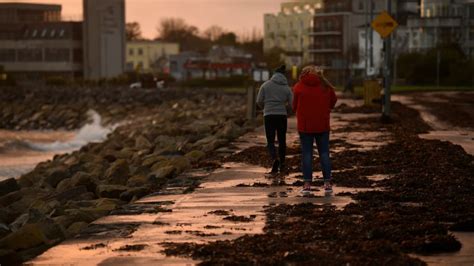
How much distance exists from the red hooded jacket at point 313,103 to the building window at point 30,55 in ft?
409

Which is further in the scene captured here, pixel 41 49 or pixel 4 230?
pixel 41 49

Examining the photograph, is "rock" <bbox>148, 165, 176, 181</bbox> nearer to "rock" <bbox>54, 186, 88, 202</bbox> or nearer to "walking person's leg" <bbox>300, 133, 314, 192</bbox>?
"rock" <bbox>54, 186, 88, 202</bbox>

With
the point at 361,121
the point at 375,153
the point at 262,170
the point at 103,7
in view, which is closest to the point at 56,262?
the point at 262,170

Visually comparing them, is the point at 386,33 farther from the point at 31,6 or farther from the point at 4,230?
the point at 31,6

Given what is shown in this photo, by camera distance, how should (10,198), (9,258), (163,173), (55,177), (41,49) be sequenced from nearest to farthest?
1. (9,258)
2. (10,198)
3. (163,173)
4. (55,177)
5. (41,49)

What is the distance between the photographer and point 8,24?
5620 inches

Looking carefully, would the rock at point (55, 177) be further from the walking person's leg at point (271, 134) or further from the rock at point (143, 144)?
the rock at point (143, 144)

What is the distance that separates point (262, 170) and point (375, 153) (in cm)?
313

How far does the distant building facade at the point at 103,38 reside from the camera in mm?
129125

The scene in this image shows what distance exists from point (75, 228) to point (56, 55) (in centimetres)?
12351

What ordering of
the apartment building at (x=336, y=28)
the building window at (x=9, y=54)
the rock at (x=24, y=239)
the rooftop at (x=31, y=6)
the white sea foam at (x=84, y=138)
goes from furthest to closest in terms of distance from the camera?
the rooftop at (x=31, y=6) < the apartment building at (x=336, y=28) < the building window at (x=9, y=54) < the white sea foam at (x=84, y=138) < the rock at (x=24, y=239)

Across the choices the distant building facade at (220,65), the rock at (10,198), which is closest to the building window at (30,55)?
the distant building facade at (220,65)

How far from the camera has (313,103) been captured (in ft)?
51.0

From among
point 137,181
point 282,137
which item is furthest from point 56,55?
point 282,137
